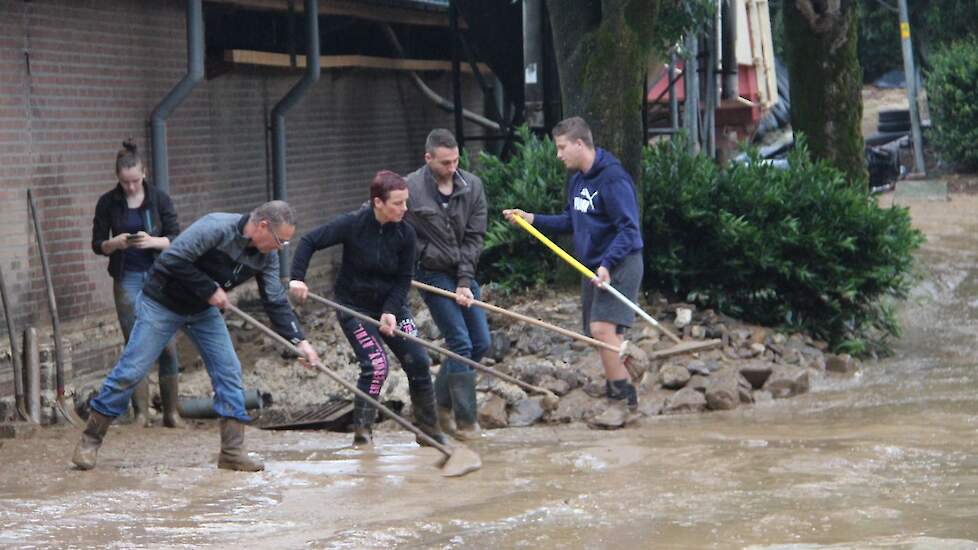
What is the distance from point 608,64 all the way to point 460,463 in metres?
5.43

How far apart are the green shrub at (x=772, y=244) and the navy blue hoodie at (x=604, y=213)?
3178 millimetres

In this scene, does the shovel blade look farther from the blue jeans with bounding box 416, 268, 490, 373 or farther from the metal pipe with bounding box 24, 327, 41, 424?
the metal pipe with bounding box 24, 327, 41, 424

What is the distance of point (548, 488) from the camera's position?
7.74 m

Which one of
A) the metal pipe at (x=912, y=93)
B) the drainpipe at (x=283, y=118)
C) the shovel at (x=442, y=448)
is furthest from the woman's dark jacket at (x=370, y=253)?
the metal pipe at (x=912, y=93)

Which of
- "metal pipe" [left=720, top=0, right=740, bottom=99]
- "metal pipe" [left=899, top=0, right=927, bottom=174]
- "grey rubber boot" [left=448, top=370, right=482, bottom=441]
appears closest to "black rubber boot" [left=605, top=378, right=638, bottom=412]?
"grey rubber boot" [left=448, top=370, right=482, bottom=441]

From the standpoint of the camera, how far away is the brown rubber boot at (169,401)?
9.96 m

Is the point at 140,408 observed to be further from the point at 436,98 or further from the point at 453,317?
the point at 436,98

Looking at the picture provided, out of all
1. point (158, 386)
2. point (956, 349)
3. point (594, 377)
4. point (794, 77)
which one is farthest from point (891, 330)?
point (158, 386)

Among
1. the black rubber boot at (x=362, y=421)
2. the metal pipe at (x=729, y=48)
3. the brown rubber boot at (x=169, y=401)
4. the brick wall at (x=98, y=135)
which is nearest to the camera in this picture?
the black rubber boot at (x=362, y=421)

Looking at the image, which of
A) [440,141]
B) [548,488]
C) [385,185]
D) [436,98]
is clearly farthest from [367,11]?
[548,488]

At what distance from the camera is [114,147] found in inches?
456

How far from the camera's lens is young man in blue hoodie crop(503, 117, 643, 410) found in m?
9.53

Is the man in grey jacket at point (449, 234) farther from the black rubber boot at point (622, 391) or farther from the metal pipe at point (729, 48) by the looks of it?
the metal pipe at point (729, 48)

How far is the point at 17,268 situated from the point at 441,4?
24.3 ft
